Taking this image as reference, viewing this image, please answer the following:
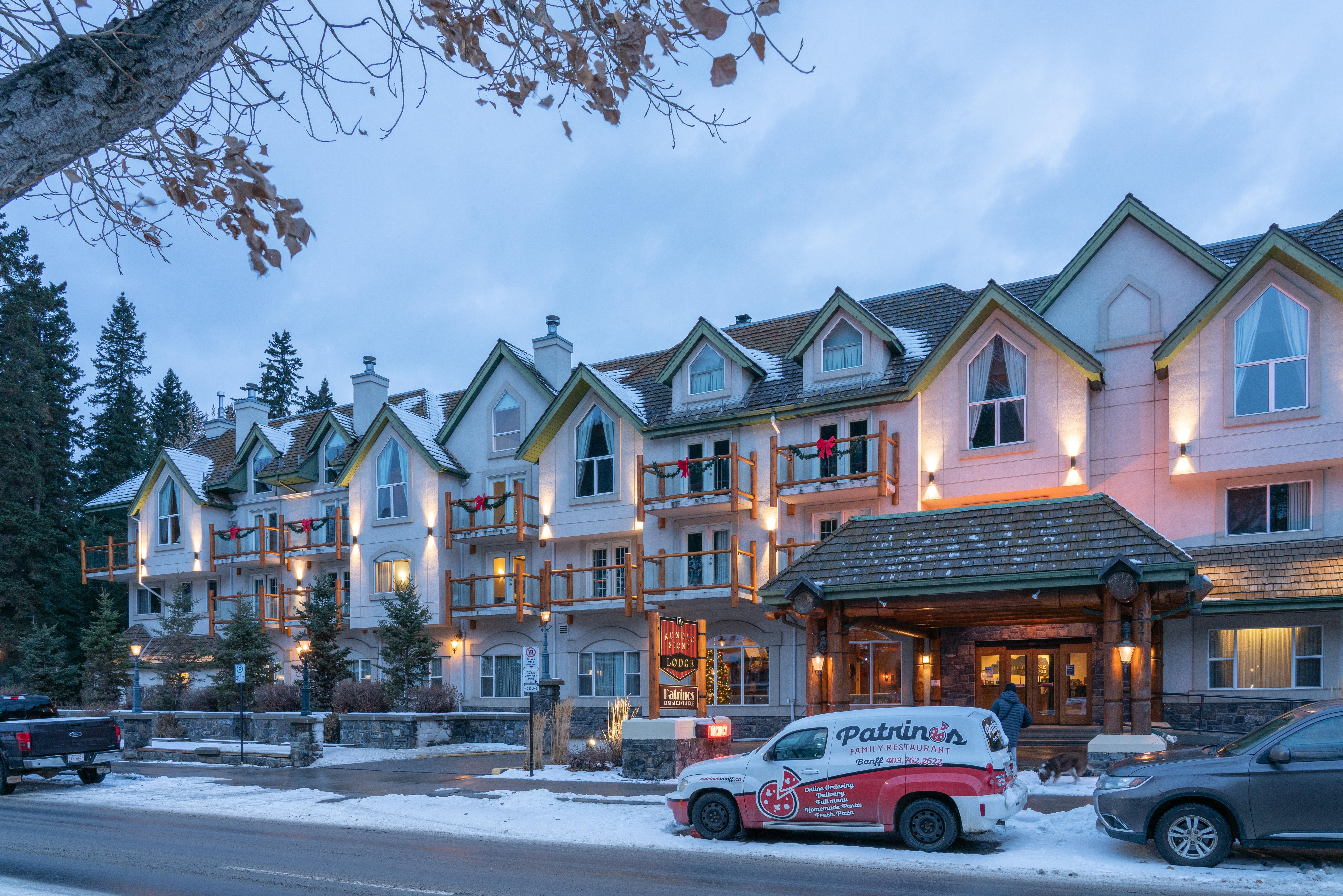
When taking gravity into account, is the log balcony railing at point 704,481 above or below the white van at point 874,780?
above

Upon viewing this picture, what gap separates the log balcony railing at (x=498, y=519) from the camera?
109 ft

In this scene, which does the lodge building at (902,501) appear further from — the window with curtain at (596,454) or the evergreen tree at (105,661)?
the evergreen tree at (105,661)

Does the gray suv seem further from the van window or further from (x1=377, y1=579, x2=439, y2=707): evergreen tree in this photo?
(x1=377, y1=579, x2=439, y2=707): evergreen tree

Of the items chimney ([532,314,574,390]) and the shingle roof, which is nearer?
the shingle roof

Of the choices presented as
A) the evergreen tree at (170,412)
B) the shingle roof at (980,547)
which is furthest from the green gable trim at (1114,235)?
the evergreen tree at (170,412)

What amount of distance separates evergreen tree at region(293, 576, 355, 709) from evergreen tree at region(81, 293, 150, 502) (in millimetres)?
22360

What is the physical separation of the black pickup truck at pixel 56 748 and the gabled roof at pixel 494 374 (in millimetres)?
15729

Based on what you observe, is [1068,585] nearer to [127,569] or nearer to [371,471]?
[371,471]

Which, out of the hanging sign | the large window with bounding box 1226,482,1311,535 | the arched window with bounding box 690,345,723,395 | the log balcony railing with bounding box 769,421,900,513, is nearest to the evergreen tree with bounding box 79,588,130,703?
the arched window with bounding box 690,345,723,395

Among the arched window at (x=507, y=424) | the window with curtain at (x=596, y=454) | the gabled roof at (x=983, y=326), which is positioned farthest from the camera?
the arched window at (x=507, y=424)

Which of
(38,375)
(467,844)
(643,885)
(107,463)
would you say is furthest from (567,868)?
(107,463)

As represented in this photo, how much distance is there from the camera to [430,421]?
38531 millimetres

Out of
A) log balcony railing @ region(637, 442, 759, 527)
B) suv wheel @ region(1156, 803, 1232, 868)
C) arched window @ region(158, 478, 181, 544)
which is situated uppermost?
log balcony railing @ region(637, 442, 759, 527)

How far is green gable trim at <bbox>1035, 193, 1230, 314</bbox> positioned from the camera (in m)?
24.1
